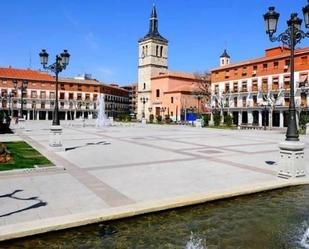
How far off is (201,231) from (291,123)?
210 inches

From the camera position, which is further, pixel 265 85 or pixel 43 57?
pixel 265 85

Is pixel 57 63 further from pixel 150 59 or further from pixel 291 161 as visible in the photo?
pixel 150 59

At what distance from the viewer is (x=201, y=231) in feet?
17.3

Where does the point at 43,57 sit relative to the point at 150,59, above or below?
below

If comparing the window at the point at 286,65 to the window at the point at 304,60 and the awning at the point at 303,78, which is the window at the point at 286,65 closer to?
the window at the point at 304,60

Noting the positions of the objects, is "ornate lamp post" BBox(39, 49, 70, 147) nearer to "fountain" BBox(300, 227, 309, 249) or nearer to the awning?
"fountain" BBox(300, 227, 309, 249)

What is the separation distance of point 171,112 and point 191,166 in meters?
63.2

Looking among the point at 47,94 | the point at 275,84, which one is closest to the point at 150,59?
the point at 47,94

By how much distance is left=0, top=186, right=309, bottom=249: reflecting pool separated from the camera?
4773 mm

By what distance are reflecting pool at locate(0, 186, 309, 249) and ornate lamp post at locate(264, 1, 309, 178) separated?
2583 mm

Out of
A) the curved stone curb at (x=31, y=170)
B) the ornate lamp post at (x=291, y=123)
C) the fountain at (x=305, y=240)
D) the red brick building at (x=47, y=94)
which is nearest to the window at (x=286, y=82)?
the ornate lamp post at (x=291, y=123)

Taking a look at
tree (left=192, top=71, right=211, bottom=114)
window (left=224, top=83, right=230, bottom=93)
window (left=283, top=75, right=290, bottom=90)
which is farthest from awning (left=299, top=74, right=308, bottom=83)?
tree (left=192, top=71, right=211, bottom=114)

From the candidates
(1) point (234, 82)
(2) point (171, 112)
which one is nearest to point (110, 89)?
(2) point (171, 112)

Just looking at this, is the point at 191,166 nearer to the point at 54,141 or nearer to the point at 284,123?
the point at 54,141
